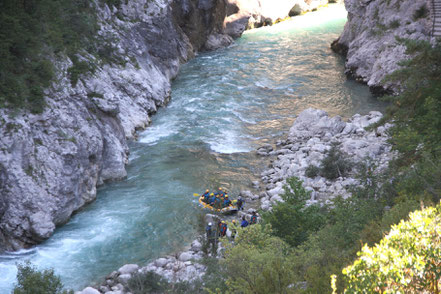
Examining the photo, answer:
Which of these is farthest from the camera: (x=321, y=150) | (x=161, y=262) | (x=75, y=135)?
(x=321, y=150)

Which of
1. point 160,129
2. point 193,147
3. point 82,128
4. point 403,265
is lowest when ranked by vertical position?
point 193,147

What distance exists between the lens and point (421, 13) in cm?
2659

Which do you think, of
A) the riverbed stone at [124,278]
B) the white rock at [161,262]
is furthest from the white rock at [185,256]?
the riverbed stone at [124,278]

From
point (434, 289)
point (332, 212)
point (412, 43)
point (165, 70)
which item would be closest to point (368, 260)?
point (434, 289)

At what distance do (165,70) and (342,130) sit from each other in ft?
51.1

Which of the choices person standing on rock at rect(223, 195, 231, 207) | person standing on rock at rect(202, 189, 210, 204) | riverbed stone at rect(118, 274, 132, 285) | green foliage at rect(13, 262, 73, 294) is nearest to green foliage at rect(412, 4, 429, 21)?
person standing on rock at rect(223, 195, 231, 207)

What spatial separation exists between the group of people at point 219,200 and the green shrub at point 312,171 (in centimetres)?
363

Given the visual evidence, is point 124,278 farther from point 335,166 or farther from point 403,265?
point 335,166

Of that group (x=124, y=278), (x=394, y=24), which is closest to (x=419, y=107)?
Result: (x=124, y=278)

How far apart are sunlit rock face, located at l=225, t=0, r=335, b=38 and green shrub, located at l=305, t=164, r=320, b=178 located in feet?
115

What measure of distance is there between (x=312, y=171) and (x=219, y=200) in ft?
16.0

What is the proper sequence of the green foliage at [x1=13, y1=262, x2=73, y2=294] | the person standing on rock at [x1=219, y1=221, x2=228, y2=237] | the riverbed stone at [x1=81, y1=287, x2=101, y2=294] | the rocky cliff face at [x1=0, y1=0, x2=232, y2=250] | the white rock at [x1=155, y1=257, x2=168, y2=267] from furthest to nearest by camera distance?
the person standing on rock at [x1=219, y1=221, x2=228, y2=237] → the rocky cliff face at [x1=0, y1=0, x2=232, y2=250] → the white rock at [x1=155, y1=257, x2=168, y2=267] → the riverbed stone at [x1=81, y1=287, x2=101, y2=294] → the green foliage at [x1=13, y1=262, x2=73, y2=294]

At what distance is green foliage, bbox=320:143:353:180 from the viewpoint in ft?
57.7

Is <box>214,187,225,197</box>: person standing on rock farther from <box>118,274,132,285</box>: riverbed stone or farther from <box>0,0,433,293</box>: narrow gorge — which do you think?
<box>118,274,132,285</box>: riverbed stone
